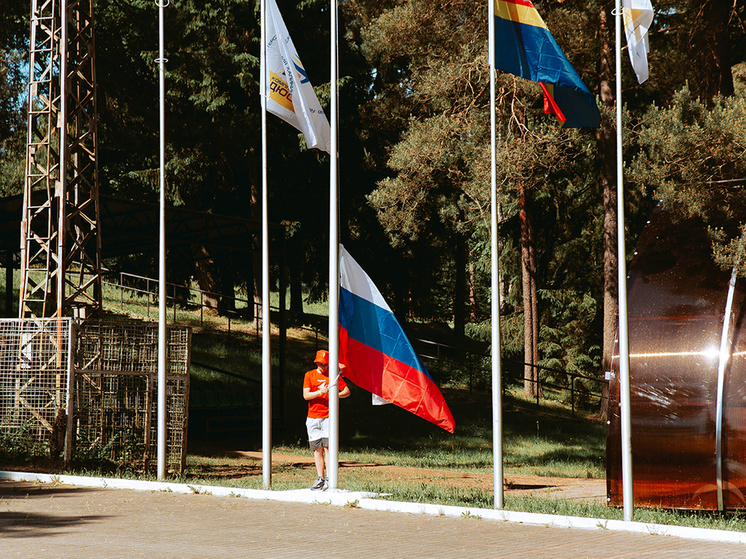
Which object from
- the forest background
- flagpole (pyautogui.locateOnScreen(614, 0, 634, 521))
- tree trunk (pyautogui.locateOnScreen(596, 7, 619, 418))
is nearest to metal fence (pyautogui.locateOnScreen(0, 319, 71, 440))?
flagpole (pyautogui.locateOnScreen(614, 0, 634, 521))

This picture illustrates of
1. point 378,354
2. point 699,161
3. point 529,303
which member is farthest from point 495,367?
point 529,303

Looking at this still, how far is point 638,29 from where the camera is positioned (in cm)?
977

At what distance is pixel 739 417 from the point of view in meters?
10.1

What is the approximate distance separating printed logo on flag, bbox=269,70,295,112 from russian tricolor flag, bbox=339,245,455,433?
2343mm

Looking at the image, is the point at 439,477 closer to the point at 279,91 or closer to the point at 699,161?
the point at 699,161

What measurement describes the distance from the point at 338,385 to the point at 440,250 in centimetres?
3087

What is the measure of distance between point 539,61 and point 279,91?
3688mm

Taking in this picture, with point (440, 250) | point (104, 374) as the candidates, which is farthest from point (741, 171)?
point (440, 250)

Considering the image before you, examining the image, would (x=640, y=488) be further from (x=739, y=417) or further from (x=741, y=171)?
(x=741, y=171)

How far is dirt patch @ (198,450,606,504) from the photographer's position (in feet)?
46.0

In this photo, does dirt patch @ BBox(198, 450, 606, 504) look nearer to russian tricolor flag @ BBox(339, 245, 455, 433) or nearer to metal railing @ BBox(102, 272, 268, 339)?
russian tricolor flag @ BBox(339, 245, 455, 433)

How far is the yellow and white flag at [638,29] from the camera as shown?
9.75 metres

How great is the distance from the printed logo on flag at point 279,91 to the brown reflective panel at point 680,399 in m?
5.58

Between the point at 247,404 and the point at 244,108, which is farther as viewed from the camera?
the point at 244,108
